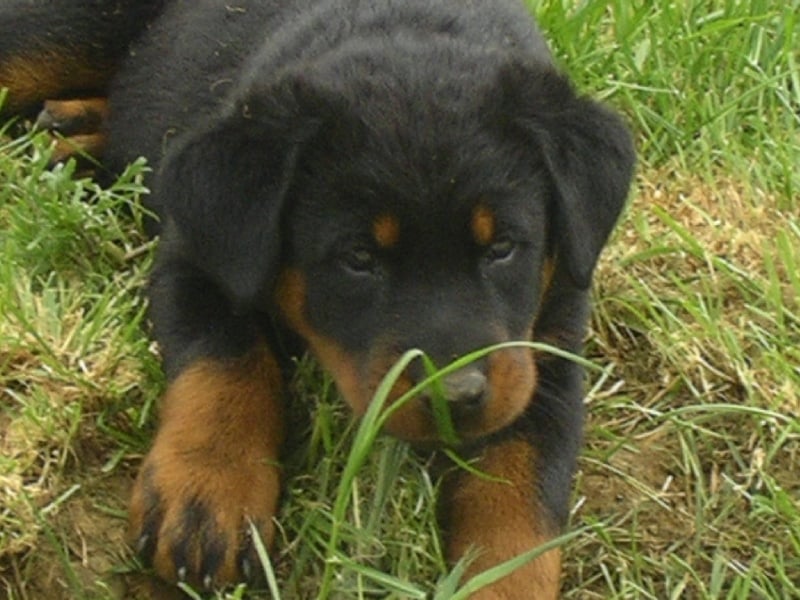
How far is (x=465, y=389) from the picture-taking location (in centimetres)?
297

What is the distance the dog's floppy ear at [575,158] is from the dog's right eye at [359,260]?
40 cm

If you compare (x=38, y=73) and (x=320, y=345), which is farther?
(x=38, y=73)

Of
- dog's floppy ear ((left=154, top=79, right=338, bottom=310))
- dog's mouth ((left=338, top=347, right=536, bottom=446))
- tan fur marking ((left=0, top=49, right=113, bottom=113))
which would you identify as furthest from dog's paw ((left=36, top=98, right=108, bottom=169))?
dog's mouth ((left=338, top=347, right=536, bottom=446))

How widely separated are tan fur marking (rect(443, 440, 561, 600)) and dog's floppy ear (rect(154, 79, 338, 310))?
0.55 m

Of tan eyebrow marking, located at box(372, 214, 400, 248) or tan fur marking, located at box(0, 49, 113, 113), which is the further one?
tan fur marking, located at box(0, 49, 113, 113)

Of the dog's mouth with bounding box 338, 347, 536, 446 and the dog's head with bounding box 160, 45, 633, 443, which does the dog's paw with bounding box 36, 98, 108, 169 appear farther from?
the dog's mouth with bounding box 338, 347, 536, 446

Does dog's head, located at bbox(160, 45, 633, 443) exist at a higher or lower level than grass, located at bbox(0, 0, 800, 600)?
higher

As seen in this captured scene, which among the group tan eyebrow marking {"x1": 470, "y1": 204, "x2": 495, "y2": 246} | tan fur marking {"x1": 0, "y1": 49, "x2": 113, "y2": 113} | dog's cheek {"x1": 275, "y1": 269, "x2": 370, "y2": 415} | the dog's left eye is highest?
tan eyebrow marking {"x1": 470, "y1": 204, "x2": 495, "y2": 246}

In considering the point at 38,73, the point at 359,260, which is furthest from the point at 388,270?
the point at 38,73

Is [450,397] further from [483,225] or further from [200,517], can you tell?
[200,517]

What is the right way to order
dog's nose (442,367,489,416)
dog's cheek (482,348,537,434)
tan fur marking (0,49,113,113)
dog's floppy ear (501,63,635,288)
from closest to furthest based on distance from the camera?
dog's nose (442,367,489,416)
dog's cheek (482,348,537,434)
dog's floppy ear (501,63,635,288)
tan fur marking (0,49,113,113)

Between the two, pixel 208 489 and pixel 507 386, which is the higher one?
pixel 507 386

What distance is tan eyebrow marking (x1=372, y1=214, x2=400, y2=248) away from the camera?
123 inches

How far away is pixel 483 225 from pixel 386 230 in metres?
0.18
